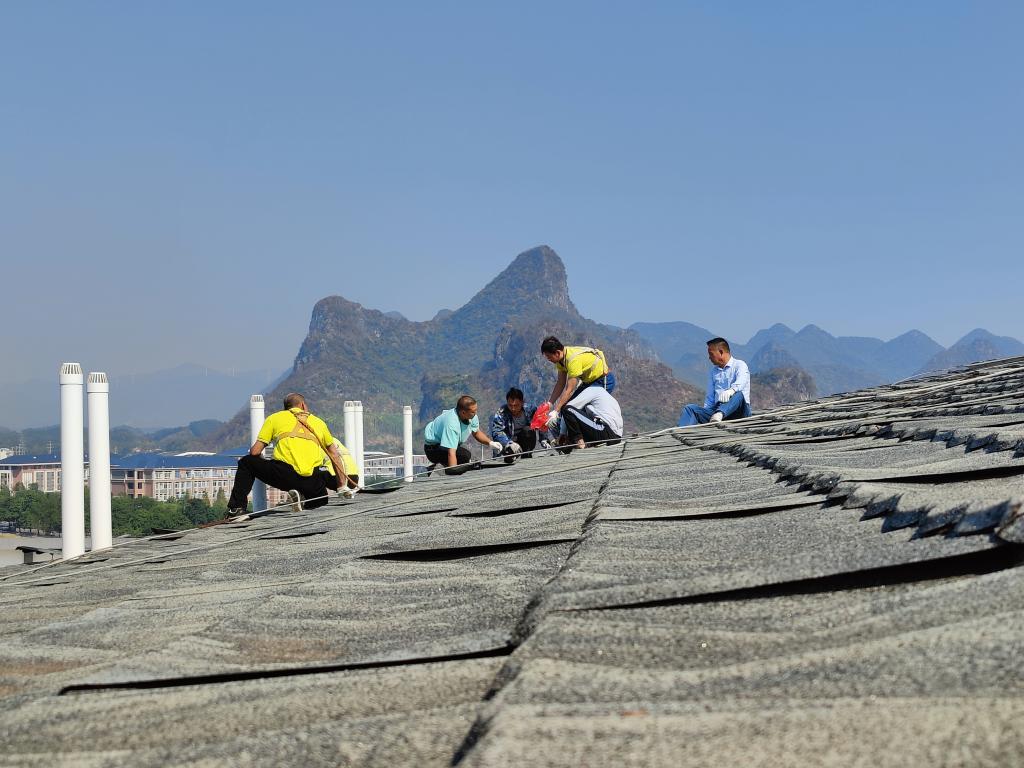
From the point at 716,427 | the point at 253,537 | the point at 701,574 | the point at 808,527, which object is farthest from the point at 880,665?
the point at 716,427

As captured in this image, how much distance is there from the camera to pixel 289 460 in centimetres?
912

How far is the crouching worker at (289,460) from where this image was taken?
29.9ft

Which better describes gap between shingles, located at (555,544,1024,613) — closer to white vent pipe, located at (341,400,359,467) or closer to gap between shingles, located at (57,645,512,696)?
gap between shingles, located at (57,645,512,696)

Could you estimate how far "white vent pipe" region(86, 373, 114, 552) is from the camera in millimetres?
9422

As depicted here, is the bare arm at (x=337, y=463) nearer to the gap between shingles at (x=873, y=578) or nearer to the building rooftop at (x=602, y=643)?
the building rooftop at (x=602, y=643)

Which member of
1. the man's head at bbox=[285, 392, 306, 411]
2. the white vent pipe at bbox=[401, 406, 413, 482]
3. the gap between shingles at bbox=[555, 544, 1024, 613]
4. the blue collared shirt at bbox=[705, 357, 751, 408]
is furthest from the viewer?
the white vent pipe at bbox=[401, 406, 413, 482]

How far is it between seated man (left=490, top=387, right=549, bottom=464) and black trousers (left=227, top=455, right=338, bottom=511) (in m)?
1.87

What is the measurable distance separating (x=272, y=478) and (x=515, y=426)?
2.49 m

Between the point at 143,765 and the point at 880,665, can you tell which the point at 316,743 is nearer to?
the point at 143,765

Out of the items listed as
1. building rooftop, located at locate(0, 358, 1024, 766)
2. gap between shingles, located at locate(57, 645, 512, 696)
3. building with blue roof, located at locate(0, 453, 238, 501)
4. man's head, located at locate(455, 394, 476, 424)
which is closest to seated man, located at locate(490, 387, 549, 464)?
man's head, located at locate(455, 394, 476, 424)

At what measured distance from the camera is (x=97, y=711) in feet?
5.17

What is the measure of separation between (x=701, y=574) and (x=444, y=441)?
8632 millimetres

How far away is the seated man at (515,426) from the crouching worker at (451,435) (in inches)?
4.5

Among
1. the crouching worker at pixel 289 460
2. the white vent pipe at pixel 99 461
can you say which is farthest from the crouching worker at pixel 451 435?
the white vent pipe at pixel 99 461
